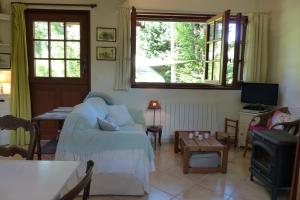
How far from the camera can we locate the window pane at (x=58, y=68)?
4.64 m

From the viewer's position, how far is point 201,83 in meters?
4.87

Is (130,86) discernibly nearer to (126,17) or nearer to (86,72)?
(86,72)

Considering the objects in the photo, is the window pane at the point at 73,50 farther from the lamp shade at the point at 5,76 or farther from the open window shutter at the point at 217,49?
the open window shutter at the point at 217,49

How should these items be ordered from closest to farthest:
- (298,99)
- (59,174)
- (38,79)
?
(59,174) < (298,99) < (38,79)

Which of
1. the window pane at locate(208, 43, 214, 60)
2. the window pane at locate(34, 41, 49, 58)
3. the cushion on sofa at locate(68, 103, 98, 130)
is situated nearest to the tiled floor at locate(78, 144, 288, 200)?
the cushion on sofa at locate(68, 103, 98, 130)

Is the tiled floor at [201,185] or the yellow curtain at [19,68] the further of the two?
the yellow curtain at [19,68]

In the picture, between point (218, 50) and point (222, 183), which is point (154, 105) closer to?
point (218, 50)

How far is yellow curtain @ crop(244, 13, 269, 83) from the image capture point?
15.0 feet

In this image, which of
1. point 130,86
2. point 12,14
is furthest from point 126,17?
point 12,14

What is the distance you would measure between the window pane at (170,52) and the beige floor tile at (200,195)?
247 centimetres

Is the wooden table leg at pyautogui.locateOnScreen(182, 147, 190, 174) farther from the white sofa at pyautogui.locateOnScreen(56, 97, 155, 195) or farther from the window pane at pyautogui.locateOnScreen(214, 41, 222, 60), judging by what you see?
the window pane at pyautogui.locateOnScreen(214, 41, 222, 60)

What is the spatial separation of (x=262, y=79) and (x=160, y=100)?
1803 millimetres

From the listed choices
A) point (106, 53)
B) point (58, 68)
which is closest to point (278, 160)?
point (106, 53)

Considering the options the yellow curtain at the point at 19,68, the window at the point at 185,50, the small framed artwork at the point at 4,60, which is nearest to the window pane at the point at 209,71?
the window at the point at 185,50
